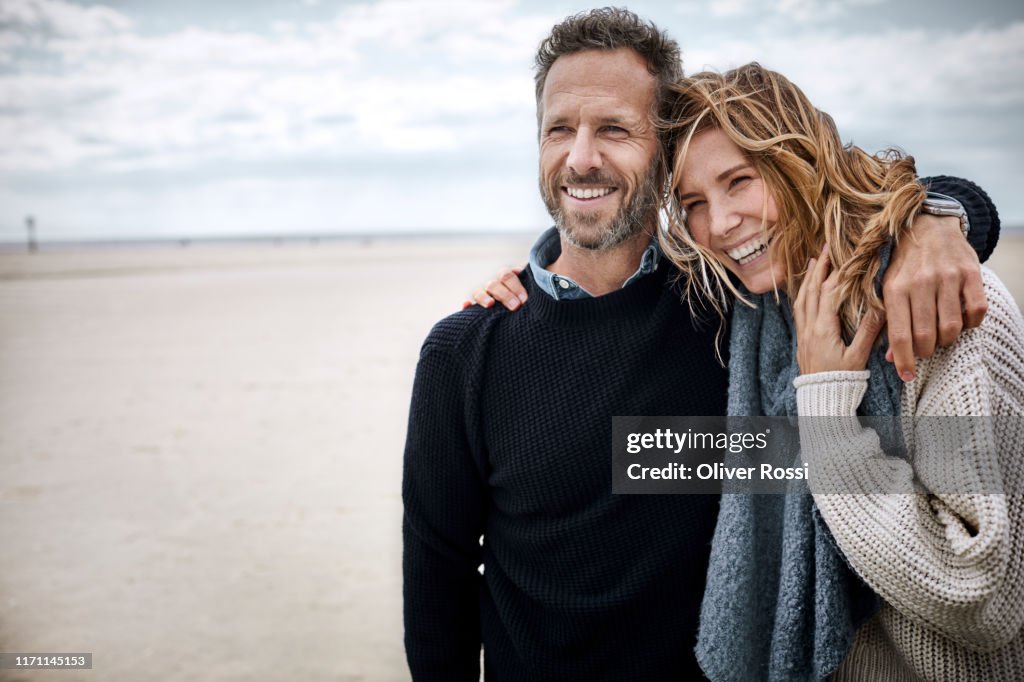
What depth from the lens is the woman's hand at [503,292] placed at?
2223 mm

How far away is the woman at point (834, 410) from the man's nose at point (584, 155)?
9.4 inches

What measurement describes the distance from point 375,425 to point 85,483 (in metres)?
2.29

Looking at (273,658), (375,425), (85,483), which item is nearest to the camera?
(273,658)

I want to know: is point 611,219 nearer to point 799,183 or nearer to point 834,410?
point 799,183

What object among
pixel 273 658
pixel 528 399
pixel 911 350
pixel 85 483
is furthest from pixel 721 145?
pixel 85 483

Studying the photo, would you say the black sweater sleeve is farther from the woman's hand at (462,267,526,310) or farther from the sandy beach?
the sandy beach

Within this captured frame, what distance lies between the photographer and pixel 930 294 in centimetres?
160

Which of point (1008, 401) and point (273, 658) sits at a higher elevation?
point (1008, 401)

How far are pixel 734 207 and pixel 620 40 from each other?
0.61m

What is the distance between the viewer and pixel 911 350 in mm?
1600

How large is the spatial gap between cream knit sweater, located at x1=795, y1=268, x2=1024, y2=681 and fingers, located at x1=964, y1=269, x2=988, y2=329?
0.12ft

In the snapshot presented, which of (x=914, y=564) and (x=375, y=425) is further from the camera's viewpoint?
(x=375, y=425)

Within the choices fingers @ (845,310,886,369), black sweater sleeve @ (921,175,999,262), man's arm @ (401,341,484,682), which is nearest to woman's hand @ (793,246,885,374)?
fingers @ (845,310,886,369)

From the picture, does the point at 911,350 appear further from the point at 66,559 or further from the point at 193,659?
the point at 66,559
